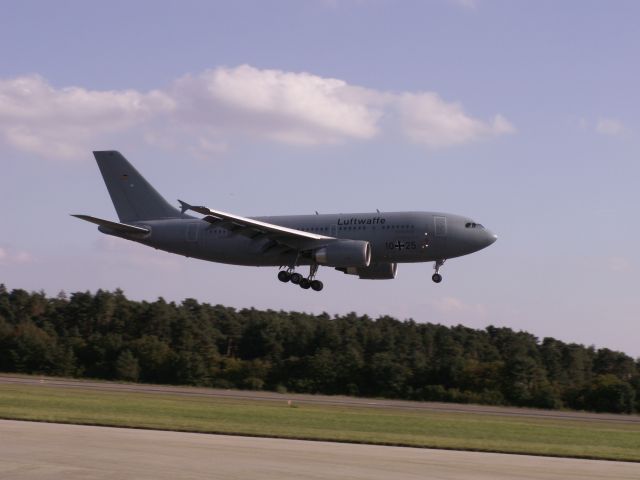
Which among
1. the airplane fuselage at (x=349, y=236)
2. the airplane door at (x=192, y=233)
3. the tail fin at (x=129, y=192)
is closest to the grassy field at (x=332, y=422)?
the airplane fuselage at (x=349, y=236)

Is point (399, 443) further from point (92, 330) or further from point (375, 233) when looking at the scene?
point (92, 330)

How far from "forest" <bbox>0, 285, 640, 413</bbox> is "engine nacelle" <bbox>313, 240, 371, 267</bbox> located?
31.6 meters

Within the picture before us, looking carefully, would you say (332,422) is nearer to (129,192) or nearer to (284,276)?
(284,276)

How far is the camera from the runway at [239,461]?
23750mm

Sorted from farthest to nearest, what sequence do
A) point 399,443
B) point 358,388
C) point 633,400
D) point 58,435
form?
1. point 358,388
2. point 633,400
3. point 399,443
4. point 58,435

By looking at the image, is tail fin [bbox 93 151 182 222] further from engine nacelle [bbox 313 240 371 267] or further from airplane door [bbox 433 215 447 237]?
airplane door [bbox 433 215 447 237]

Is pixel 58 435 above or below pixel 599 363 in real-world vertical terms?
below

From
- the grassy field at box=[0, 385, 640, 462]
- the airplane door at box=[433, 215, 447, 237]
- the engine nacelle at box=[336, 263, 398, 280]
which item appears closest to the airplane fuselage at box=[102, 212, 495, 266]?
the airplane door at box=[433, 215, 447, 237]

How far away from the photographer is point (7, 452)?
26469 millimetres

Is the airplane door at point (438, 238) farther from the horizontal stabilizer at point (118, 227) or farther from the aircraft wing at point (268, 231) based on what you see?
the horizontal stabilizer at point (118, 227)

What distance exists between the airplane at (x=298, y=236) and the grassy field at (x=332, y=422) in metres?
8.62

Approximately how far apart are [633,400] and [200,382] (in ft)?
136

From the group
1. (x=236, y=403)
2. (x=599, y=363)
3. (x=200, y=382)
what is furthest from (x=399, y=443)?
(x=599, y=363)

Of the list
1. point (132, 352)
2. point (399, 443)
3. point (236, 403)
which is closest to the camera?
point (399, 443)
